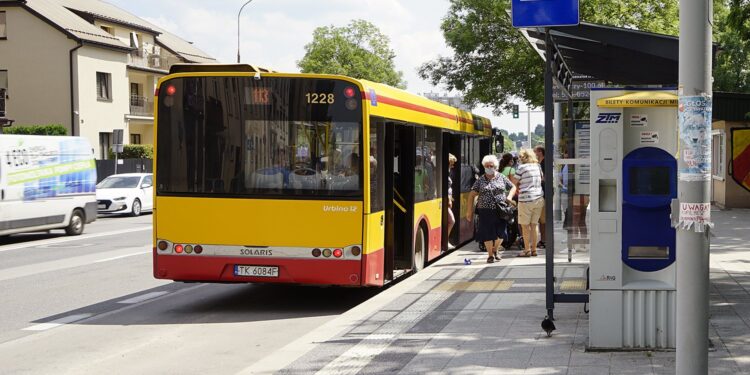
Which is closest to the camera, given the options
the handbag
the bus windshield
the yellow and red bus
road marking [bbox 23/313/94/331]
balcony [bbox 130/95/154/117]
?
road marking [bbox 23/313/94/331]

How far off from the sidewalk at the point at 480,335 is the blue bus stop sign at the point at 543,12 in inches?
104

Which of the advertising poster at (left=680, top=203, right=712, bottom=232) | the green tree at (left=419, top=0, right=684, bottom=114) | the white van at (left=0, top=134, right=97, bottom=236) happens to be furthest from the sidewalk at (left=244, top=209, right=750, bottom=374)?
the green tree at (left=419, top=0, right=684, bottom=114)

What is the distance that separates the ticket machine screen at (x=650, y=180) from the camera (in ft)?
A: 24.0

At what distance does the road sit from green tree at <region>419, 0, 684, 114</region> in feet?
88.1

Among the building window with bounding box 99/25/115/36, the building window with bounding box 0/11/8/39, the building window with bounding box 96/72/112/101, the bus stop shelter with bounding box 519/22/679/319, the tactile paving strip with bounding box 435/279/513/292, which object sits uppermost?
the building window with bounding box 99/25/115/36

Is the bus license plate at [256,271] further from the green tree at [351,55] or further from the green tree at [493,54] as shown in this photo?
the green tree at [351,55]

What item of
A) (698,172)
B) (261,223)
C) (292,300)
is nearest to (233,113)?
(261,223)

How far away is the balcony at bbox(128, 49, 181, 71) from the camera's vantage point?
5528 cm

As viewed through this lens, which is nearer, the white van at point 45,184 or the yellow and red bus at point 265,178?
the yellow and red bus at point 265,178

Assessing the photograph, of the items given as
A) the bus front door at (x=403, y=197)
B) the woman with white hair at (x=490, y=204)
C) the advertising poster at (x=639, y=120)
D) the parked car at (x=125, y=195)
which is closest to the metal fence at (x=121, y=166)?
the parked car at (x=125, y=195)

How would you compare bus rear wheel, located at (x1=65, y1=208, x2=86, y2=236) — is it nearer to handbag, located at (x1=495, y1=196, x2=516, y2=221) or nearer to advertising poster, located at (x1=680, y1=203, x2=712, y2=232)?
handbag, located at (x1=495, y1=196, x2=516, y2=221)

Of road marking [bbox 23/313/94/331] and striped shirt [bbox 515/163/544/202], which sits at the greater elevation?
striped shirt [bbox 515/163/544/202]

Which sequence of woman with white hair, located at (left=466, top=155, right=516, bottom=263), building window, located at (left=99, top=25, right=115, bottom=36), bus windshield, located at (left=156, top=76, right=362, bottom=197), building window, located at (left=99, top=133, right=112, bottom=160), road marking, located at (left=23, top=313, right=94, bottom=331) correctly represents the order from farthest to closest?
building window, located at (left=99, top=25, right=115, bottom=36) < building window, located at (left=99, top=133, right=112, bottom=160) < woman with white hair, located at (left=466, top=155, right=516, bottom=263) < bus windshield, located at (left=156, top=76, right=362, bottom=197) < road marking, located at (left=23, top=313, right=94, bottom=331)

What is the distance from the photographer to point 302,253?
1072 centimetres
